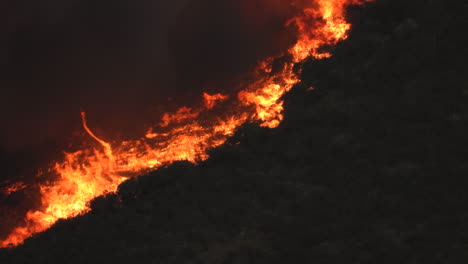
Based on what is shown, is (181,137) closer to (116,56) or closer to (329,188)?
(329,188)

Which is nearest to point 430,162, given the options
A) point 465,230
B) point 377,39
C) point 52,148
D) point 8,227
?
point 465,230

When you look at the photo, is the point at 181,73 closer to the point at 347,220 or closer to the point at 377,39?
the point at 377,39

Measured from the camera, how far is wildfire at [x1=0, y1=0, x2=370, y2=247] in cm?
1198

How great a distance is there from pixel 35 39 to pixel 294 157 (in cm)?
1347

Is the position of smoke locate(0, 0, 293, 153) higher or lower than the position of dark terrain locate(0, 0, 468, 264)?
higher

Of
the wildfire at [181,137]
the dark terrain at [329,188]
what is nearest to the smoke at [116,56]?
the wildfire at [181,137]

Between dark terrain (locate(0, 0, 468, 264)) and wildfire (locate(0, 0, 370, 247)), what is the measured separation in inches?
32.1

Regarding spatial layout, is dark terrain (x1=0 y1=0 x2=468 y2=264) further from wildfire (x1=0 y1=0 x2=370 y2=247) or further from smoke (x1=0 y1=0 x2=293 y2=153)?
smoke (x1=0 y1=0 x2=293 y2=153)

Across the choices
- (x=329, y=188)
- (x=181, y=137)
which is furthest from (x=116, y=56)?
(x=329, y=188)

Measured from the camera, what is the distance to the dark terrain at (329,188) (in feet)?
25.6

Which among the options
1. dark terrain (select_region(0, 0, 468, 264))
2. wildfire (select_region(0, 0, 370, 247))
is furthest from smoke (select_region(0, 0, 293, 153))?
dark terrain (select_region(0, 0, 468, 264))

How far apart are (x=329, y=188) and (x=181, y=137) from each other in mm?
5865

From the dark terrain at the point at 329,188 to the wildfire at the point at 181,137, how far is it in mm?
814

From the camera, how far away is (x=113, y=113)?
16.4 m
